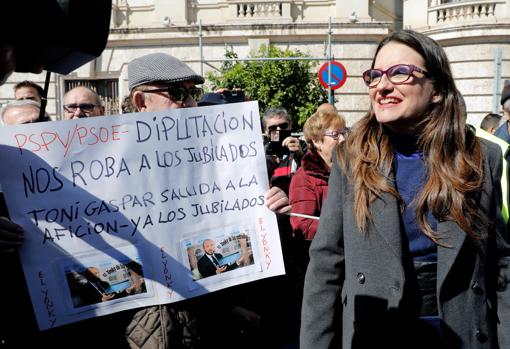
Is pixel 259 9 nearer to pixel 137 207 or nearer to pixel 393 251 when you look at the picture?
pixel 137 207

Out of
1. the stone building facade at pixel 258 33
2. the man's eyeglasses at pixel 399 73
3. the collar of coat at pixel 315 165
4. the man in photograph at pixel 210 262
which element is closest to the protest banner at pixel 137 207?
the man in photograph at pixel 210 262

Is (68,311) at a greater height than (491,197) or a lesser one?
lesser

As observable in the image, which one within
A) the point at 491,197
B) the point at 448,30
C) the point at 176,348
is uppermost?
the point at 448,30

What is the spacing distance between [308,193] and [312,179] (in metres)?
0.12

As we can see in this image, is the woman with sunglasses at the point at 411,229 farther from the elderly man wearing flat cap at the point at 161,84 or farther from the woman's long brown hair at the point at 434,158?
the elderly man wearing flat cap at the point at 161,84

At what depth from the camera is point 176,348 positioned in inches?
77.3

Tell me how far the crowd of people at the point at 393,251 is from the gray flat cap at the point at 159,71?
641 millimetres

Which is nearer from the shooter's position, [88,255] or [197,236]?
[88,255]

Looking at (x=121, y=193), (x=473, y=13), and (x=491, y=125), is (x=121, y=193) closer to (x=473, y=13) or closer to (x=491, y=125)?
(x=491, y=125)

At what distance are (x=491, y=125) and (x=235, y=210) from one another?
17.6 feet

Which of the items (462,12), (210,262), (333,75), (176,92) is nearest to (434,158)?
(210,262)

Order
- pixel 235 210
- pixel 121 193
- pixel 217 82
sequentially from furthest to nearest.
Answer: pixel 217 82
pixel 235 210
pixel 121 193

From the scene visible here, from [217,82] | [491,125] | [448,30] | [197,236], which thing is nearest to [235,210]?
[197,236]

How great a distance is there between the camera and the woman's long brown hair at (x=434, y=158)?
6.14ft
